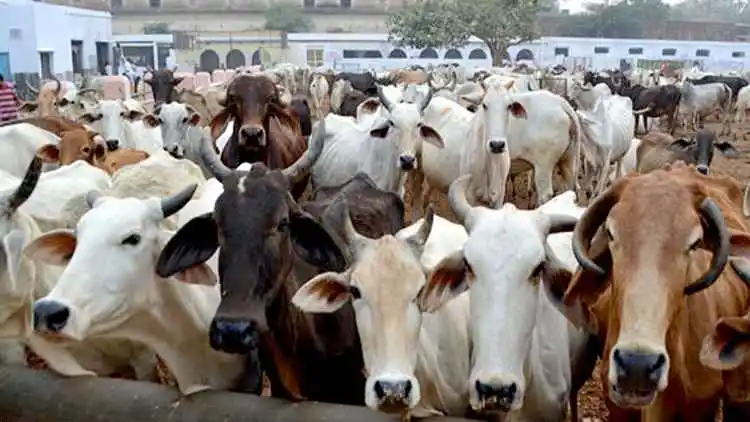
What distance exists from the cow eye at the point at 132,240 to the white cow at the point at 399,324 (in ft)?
2.61

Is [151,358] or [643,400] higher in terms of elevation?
[643,400]

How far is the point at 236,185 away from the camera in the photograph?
376 cm

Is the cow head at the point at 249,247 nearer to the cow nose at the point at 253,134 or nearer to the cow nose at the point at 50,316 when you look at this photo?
the cow nose at the point at 50,316

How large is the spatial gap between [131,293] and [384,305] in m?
1.18

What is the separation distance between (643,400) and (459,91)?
51.6 ft

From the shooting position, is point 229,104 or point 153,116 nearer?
point 229,104

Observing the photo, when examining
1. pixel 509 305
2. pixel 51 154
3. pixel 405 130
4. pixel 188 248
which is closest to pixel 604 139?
pixel 405 130

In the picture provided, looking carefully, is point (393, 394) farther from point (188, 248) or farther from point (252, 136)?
point (252, 136)

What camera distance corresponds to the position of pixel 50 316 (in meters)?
3.39

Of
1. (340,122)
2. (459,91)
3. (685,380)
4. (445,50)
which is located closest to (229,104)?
(340,122)

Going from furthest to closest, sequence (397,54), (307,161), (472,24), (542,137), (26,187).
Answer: (397,54), (472,24), (542,137), (307,161), (26,187)

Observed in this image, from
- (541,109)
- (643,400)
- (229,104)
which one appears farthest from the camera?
(541,109)

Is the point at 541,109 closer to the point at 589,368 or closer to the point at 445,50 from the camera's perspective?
the point at 589,368

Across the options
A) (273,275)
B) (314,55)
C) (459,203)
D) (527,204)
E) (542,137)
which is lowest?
(314,55)
